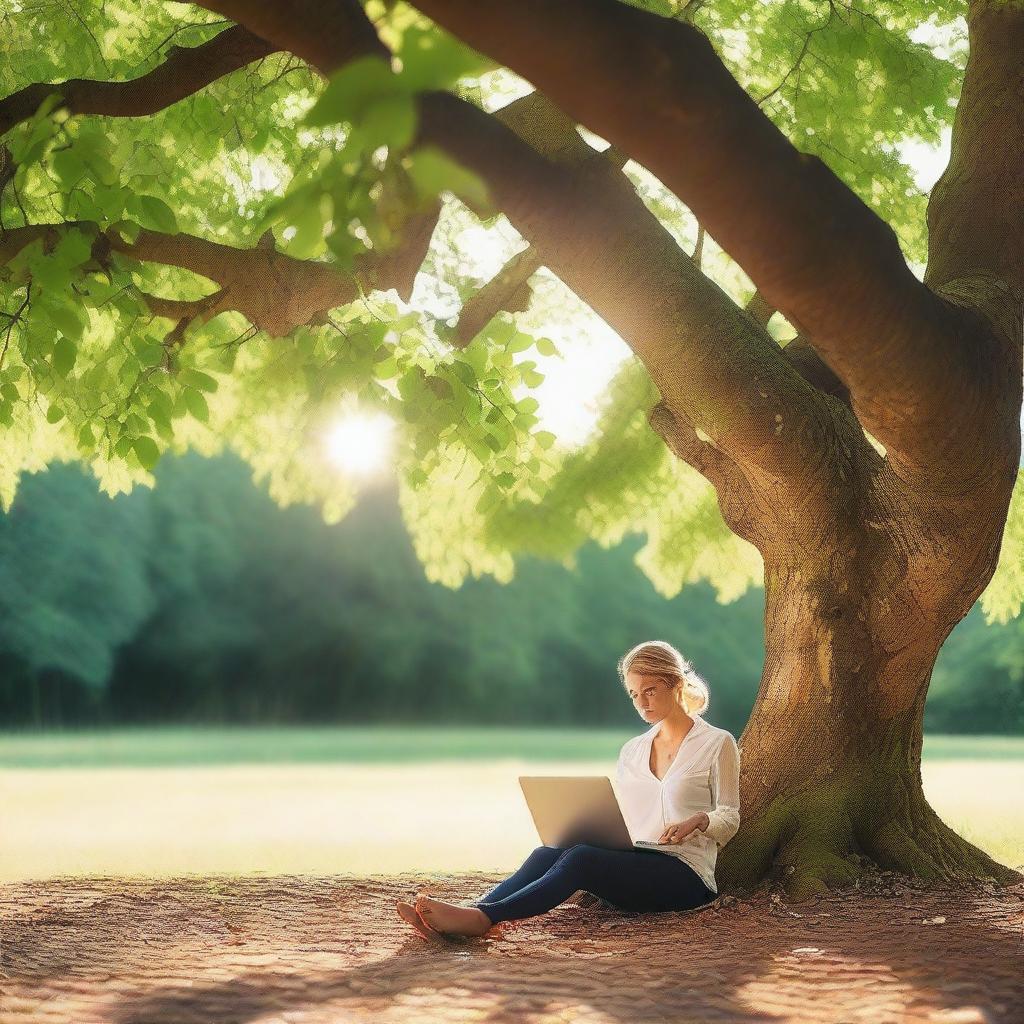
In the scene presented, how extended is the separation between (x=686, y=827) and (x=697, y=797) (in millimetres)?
245

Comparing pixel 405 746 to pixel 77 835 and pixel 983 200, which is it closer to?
pixel 77 835

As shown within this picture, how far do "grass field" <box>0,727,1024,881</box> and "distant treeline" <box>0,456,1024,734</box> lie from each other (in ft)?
13.8

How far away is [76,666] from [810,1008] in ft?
102

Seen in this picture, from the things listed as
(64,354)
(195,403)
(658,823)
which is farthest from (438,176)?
(658,823)

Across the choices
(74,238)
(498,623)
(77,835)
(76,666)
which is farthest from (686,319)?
(498,623)

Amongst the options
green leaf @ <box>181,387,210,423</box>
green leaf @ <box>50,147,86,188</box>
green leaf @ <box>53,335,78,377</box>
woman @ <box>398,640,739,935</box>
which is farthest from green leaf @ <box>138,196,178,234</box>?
woman @ <box>398,640,739,935</box>

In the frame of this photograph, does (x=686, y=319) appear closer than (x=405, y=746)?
Yes

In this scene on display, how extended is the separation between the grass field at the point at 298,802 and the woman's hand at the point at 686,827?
393 centimetres

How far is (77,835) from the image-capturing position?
40.1 ft

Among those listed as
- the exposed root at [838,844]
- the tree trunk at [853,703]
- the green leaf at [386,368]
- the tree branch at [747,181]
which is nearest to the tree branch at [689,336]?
the tree trunk at [853,703]

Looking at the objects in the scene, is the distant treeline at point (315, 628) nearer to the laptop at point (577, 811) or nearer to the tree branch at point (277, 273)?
the tree branch at point (277, 273)

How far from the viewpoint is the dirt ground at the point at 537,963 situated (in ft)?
12.6

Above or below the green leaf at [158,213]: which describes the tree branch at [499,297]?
above

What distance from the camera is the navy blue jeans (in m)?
5.07
